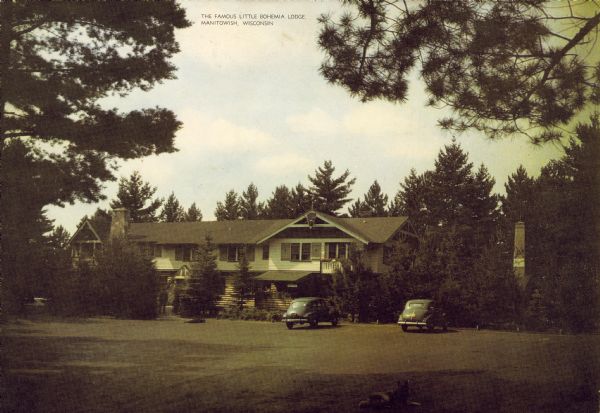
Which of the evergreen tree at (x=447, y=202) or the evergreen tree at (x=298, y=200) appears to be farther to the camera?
the evergreen tree at (x=298, y=200)

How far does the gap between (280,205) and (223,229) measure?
4596mm

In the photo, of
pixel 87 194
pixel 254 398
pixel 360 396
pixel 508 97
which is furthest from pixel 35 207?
pixel 508 97

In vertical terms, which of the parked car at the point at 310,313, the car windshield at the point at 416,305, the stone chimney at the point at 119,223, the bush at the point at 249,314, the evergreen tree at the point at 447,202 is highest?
the evergreen tree at the point at 447,202

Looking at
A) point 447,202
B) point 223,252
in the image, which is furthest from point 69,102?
point 223,252

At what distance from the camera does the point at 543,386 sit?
911 cm

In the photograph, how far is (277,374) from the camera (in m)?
10.5

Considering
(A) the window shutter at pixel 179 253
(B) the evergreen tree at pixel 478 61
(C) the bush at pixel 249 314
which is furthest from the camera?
(A) the window shutter at pixel 179 253

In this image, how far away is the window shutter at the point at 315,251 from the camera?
109 feet

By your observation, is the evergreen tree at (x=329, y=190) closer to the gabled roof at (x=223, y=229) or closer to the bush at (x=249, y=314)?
the gabled roof at (x=223, y=229)

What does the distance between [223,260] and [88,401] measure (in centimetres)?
2959

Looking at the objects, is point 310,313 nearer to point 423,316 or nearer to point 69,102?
point 423,316

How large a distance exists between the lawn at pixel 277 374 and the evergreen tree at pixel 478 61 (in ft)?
14.4

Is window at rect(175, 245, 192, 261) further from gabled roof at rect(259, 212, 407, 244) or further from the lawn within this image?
the lawn

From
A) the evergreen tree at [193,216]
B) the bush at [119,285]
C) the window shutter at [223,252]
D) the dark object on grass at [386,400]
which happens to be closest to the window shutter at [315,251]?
the window shutter at [223,252]
